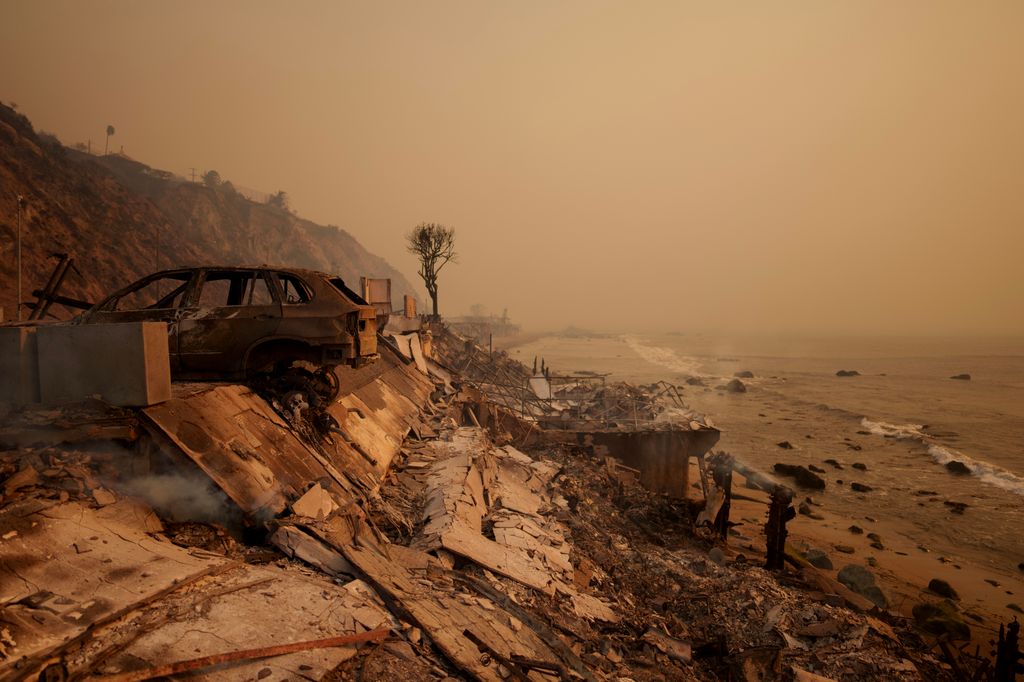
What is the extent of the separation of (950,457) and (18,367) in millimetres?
31937

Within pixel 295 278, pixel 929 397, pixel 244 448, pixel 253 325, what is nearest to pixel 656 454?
pixel 295 278

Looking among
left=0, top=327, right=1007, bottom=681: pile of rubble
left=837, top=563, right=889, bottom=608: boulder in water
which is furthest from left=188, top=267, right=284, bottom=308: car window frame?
left=837, top=563, right=889, bottom=608: boulder in water

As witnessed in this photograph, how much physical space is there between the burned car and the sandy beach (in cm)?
1069

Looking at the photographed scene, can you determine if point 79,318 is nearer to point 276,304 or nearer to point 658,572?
point 276,304

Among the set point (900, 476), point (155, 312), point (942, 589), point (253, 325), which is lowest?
point (900, 476)

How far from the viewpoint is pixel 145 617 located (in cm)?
284

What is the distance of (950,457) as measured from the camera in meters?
23.4

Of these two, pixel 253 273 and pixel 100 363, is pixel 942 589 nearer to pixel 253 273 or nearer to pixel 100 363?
pixel 253 273

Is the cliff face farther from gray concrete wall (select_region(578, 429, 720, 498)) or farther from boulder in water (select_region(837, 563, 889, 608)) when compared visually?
boulder in water (select_region(837, 563, 889, 608))

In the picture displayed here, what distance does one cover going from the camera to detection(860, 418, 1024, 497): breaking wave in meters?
20.4

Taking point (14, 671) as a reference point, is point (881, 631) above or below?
below

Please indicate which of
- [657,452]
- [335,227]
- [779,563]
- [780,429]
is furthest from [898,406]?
[335,227]

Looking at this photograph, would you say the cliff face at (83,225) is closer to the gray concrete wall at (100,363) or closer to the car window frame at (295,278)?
the car window frame at (295,278)

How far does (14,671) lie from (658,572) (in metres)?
6.87
